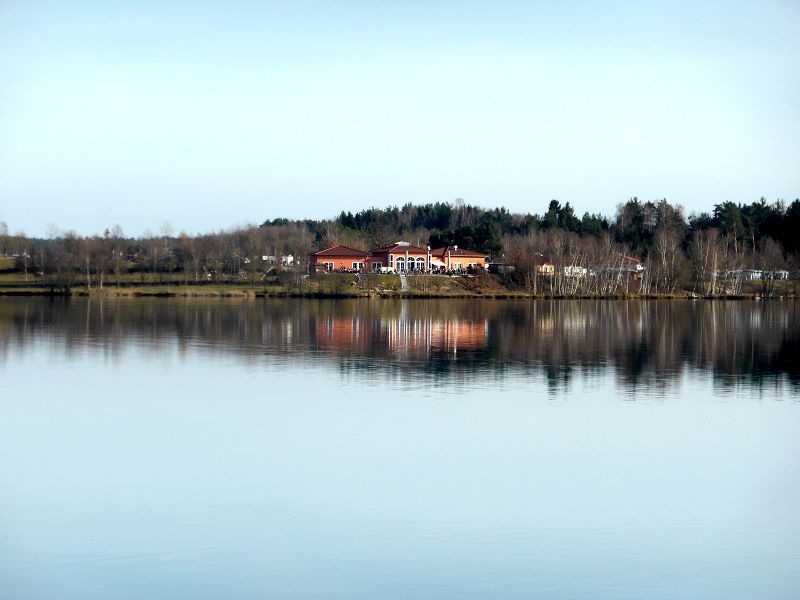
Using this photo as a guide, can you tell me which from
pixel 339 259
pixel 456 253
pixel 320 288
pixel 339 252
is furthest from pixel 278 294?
pixel 456 253

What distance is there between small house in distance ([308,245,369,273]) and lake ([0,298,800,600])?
5119 centimetres

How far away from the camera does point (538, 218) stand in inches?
3935

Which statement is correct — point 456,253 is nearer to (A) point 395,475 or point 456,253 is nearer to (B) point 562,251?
(B) point 562,251

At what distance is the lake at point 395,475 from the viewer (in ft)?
29.1

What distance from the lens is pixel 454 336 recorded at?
32500 millimetres

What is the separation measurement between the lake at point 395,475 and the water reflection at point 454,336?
0.27 m

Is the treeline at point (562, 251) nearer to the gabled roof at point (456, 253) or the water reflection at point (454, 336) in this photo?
the gabled roof at point (456, 253)

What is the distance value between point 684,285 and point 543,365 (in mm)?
50166

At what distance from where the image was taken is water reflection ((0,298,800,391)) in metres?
23.9

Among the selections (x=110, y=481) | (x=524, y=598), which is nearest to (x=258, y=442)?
(x=110, y=481)

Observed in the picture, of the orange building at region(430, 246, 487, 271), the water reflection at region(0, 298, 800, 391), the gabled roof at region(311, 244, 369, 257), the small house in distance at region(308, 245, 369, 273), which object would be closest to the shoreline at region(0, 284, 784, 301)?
the orange building at region(430, 246, 487, 271)

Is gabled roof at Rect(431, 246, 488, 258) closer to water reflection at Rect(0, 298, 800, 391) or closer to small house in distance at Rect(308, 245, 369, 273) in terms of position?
small house in distance at Rect(308, 245, 369, 273)

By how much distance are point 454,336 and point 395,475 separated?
2022 centimetres

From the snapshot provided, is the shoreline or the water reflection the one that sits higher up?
the shoreline
